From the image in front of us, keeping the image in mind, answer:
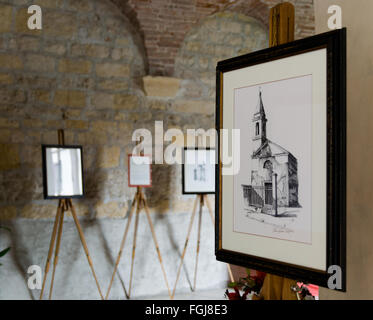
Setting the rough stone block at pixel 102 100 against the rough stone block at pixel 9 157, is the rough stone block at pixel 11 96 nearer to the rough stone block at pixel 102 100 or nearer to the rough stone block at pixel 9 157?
the rough stone block at pixel 9 157

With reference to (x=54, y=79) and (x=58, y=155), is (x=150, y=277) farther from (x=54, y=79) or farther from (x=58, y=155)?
(x=54, y=79)

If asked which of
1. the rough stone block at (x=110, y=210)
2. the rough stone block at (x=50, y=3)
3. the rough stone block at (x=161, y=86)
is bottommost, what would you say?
the rough stone block at (x=110, y=210)

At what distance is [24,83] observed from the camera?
4324 mm

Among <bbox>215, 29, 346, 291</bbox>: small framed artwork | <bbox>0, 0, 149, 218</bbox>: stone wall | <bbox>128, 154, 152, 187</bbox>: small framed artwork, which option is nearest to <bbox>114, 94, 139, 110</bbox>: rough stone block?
<bbox>0, 0, 149, 218</bbox>: stone wall

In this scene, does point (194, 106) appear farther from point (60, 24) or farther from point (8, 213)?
point (8, 213)

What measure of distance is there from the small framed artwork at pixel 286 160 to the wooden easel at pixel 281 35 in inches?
4.5

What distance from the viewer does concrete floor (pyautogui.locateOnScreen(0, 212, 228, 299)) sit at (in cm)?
426

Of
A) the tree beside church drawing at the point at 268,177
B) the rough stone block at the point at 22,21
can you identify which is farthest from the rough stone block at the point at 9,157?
the tree beside church drawing at the point at 268,177

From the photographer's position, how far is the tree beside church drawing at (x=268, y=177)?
1242mm

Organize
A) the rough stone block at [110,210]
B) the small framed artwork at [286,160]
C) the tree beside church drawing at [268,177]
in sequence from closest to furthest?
the small framed artwork at [286,160]
the tree beside church drawing at [268,177]
the rough stone block at [110,210]

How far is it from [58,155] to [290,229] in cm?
325

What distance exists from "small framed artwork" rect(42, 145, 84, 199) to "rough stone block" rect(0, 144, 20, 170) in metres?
0.43

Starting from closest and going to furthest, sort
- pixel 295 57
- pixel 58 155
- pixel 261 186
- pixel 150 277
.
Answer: pixel 295 57, pixel 261 186, pixel 58 155, pixel 150 277
